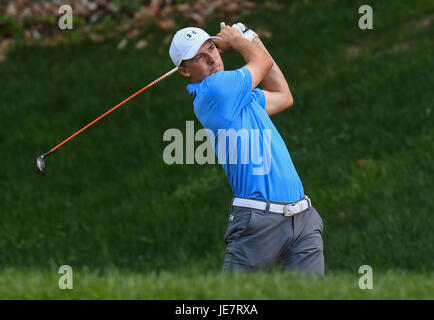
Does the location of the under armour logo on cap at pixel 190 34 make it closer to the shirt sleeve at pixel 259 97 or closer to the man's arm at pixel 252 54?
the man's arm at pixel 252 54

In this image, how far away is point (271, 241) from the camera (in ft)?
17.2

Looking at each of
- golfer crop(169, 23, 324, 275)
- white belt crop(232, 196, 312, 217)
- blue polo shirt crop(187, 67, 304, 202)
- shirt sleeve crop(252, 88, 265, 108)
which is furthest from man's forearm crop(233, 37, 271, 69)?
white belt crop(232, 196, 312, 217)

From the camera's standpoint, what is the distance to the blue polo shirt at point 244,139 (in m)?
→ 5.21

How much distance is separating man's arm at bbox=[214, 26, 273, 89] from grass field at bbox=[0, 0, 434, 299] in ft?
5.87

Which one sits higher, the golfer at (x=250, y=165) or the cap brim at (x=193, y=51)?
the cap brim at (x=193, y=51)

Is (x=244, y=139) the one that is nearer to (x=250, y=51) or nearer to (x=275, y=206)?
(x=275, y=206)

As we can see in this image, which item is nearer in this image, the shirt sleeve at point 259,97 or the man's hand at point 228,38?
the man's hand at point 228,38

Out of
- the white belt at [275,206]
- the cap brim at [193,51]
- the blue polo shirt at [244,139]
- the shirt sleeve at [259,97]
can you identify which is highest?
the cap brim at [193,51]

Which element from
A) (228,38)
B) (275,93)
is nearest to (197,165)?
(275,93)

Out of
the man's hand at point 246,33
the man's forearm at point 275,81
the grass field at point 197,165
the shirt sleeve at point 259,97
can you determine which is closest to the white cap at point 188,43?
the man's hand at point 246,33

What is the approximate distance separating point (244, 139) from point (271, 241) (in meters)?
0.69

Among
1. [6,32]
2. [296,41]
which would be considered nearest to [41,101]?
[6,32]

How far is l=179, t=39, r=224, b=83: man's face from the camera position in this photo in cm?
535
